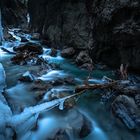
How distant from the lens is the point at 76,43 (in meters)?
16.0

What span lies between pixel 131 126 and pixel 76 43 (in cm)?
943

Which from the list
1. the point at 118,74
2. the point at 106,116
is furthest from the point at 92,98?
the point at 118,74

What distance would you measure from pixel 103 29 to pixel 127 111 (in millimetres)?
6135

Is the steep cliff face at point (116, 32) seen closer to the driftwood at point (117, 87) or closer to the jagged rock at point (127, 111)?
the driftwood at point (117, 87)

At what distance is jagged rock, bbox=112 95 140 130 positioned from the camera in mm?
7234

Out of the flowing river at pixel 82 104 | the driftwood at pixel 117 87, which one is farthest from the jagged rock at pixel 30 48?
the driftwood at pixel 117 87

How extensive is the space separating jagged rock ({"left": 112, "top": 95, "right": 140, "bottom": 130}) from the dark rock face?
3.91m

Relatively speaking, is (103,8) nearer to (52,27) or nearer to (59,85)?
(59,85)

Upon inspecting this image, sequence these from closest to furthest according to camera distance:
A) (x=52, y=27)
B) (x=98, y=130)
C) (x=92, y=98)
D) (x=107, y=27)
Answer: (x=98, y=130) < (x=92, y=98) < (x=107, y=27) < (x=52, y=27)

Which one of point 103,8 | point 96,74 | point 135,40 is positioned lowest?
point 96,74

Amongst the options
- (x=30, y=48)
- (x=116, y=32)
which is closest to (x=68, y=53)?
(x=30, y=48)

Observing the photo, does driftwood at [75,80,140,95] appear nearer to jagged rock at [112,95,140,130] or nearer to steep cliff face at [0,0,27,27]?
jagged rock at [112,95,140,130]

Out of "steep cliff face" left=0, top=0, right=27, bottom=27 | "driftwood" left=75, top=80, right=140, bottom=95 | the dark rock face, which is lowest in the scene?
"steep cliff face" left=0, top=0, right=27, bottom=27

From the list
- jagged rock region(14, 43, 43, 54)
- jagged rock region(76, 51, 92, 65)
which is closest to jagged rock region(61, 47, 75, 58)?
jagged rock region(14, 43, 43, 54)
